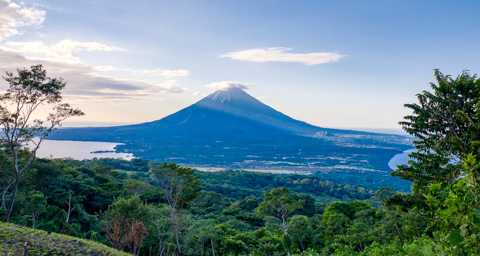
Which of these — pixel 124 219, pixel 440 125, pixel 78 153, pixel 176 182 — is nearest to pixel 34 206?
pixel 124 219

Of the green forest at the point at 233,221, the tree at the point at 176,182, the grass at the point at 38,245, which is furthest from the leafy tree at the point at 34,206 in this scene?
the grass at the point at 38,245

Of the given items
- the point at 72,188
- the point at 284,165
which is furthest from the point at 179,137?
the point at 72,188

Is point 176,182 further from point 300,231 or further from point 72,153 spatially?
point 72,153

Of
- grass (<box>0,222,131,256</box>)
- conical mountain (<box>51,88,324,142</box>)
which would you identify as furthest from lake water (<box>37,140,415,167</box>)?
grass (<box>0,222,131,256</box>)

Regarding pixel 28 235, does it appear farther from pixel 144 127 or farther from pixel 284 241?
pixel 144 127

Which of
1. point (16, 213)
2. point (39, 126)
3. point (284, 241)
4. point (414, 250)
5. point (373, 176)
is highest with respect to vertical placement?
point (39, 126)

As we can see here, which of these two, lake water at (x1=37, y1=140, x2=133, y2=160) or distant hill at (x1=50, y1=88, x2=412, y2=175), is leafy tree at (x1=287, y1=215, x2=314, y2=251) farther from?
distant hill at (x1=50, y1=88, x2=412, y2=175)

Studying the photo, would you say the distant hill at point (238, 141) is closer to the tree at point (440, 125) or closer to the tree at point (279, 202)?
the tree at point (279, 202)
